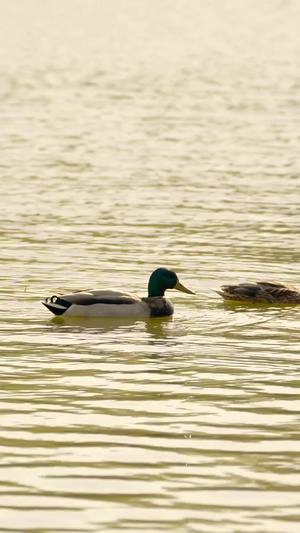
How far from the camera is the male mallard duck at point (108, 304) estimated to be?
16.7 meters

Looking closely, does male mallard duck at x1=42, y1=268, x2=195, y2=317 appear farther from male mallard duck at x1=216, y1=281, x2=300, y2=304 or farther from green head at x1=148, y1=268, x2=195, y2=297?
male mallard duck at x1=216, y1=281, x2=300, y2=304

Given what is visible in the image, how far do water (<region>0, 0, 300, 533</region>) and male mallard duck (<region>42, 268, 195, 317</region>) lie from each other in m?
0.14

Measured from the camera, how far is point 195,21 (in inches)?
4756

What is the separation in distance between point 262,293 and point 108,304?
220 centimetres

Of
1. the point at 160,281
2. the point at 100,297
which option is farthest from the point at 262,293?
the point at 100,297

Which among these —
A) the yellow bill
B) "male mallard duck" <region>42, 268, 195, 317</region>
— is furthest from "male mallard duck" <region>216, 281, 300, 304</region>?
"male mallard duck" <region>42, 268, 195, 317</region>

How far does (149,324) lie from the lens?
1711 centimetres

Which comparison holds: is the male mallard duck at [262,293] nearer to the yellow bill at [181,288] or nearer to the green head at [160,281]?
the yellow bill at [181,288]

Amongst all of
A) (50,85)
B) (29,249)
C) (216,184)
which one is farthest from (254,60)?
(29,249)

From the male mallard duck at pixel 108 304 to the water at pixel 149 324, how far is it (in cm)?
14

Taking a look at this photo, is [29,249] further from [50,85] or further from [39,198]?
[50,85]

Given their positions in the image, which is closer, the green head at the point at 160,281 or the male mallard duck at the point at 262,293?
the green head at the point at 160,281

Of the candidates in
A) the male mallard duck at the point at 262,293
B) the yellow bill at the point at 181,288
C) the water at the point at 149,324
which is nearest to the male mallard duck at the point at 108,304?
the water at the point at 149,324

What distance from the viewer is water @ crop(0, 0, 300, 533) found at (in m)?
10.3
